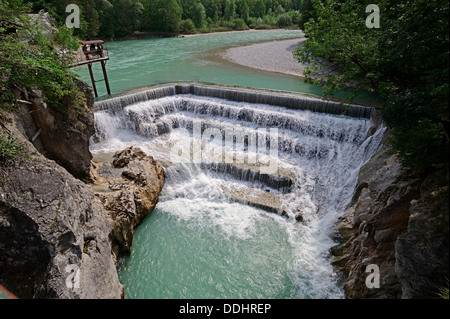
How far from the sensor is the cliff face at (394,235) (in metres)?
4.55

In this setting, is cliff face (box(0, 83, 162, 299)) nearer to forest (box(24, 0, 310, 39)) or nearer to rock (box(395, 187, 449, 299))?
rock (box(395, 187, 449, 299))

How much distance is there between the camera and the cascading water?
7.53m

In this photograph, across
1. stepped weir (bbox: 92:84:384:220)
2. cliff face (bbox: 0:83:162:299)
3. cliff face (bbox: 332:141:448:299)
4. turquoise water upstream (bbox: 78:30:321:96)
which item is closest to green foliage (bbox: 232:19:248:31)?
turquoise water upstream (bbox: 78:30:321:96)

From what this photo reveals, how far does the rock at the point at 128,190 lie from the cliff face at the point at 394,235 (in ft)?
20.6

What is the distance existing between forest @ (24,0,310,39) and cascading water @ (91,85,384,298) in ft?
80.2

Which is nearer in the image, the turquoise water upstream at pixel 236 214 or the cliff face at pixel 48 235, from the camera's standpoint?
the cliff face at pixel 48 235

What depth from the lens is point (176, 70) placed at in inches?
933

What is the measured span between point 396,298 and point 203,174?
309 inches

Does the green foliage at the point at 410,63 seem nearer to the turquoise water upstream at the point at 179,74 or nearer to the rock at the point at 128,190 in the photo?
the rock at the point at 128,190

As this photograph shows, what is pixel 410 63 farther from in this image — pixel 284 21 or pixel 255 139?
pixel 284 21

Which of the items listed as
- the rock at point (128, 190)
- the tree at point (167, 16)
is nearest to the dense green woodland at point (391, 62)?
the rock at point (128, 190)

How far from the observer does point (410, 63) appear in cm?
682

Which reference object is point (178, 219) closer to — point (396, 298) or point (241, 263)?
point (241, 263)

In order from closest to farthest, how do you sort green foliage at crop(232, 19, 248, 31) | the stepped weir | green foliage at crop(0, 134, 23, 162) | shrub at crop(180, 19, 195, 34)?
1. green foliage at crop(0, 134, 23, 162)
2. the stepped weir
3. shrub at crop(180, 19, 195, 34)
4. green foliage at crop(232, 19, 248, 31)
